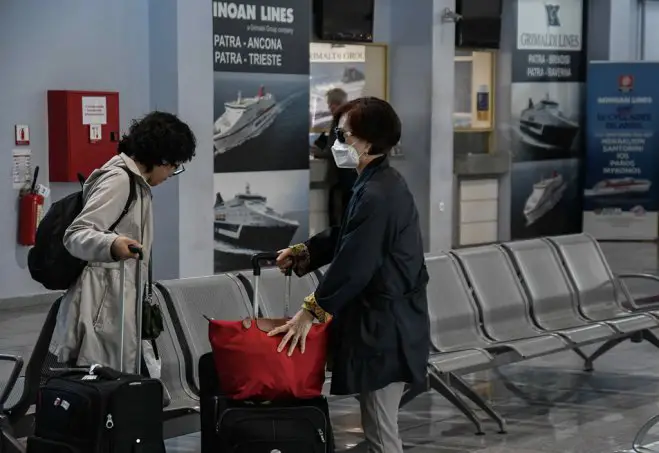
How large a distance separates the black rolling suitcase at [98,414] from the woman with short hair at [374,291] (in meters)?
0.52

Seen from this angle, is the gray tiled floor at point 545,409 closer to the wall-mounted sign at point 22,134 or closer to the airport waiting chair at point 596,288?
the airport waiting chair at point 596,288

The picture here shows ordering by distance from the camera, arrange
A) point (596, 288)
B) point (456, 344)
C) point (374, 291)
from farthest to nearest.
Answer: point (596, 288)
point (456, 344)
point (374, 291)

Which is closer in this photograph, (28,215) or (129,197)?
(129,197)

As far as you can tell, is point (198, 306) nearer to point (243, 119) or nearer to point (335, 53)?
point (243, 119)

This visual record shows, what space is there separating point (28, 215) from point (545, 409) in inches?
198

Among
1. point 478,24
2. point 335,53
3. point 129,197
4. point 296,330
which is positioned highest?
point 478,24

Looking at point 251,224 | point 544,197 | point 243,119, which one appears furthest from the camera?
point 544,197

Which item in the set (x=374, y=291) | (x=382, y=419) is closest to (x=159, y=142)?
(x=374, y=291)

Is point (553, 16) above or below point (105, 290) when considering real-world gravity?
above

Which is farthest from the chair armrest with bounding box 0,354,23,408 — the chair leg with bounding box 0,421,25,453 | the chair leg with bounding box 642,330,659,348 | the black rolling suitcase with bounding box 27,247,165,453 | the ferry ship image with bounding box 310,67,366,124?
the ferry ship image with bounding box 310,67,366,124

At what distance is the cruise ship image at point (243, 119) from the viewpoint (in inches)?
441

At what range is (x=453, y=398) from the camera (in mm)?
6066

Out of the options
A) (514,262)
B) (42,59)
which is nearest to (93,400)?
(514,262)

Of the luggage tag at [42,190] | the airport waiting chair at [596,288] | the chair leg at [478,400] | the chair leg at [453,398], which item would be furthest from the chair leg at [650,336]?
the luggage tag at [42,190]
